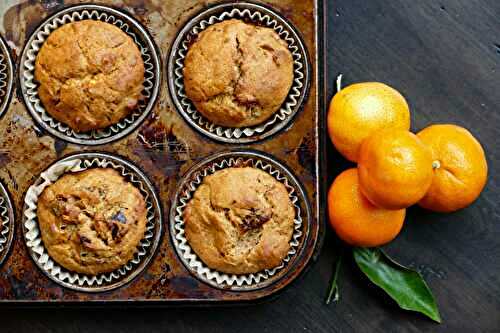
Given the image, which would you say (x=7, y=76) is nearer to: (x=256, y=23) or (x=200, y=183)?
(x=200, y=183)

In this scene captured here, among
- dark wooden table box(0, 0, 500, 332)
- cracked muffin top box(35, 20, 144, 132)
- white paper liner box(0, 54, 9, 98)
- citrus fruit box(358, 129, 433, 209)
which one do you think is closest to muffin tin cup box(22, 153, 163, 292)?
cracked muffin top box(35, 20, 144, 132)

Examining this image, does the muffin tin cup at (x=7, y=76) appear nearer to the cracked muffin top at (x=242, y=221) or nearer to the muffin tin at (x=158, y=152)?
the muffin tin at (x=158, y=152)

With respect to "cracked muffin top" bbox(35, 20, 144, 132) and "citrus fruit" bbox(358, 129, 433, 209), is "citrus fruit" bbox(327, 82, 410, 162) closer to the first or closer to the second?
"citrus fruit" bbox(358, 129, 433, 209)

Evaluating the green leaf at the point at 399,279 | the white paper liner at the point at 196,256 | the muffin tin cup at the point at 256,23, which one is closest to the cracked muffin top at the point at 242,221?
the white paper liner at the point at 196,256

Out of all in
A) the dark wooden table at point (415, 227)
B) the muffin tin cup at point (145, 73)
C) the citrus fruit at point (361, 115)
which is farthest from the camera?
the dark wooden table at point (415, 227)

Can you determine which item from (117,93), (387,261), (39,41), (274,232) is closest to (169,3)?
(117,93)

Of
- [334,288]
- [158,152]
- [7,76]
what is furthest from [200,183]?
[7,76]
